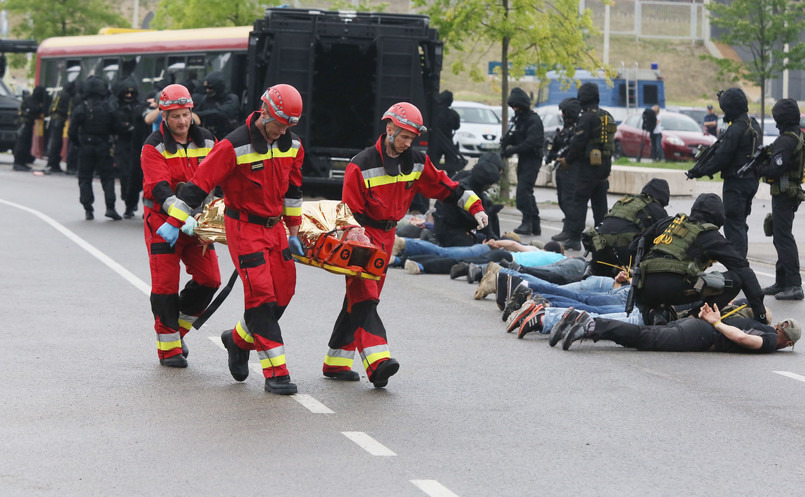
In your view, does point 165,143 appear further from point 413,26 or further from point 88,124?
point 413,26

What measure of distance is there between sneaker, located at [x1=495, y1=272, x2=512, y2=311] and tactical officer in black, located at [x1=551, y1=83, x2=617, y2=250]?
522 centimetres

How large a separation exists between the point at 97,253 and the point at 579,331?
23.8 feet

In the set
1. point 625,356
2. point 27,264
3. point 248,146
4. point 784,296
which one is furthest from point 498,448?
point 27,264

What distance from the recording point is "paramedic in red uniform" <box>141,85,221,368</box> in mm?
8617

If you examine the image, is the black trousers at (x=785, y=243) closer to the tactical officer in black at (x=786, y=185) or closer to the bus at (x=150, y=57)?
the tactical officer in black at (x=786, y=185)

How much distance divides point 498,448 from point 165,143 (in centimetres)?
340

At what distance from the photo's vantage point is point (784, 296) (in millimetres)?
12625

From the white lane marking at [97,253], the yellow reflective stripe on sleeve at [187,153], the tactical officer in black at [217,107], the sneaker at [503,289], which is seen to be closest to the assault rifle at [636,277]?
the sneaker at [503,289]

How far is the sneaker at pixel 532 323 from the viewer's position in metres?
10.0

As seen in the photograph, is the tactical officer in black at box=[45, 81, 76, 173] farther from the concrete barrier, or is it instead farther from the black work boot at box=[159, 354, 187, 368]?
the black work boot at box=[159, 354, 187, 368]

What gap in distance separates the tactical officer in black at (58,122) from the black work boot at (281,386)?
19.9m

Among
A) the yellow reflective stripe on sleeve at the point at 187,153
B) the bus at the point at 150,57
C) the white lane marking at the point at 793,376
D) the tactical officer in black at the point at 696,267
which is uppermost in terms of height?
the bus at the point at 150,57

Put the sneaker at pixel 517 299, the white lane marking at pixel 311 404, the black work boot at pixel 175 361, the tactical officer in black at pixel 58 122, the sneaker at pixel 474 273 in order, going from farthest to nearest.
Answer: the tactical officer in black at pixel 58 122 → the sneaker at pixel 474 273 → the sneaker at pixel 517 299 → the black work boot at pixel 175 361 → the white lane marking at pixel 311 404

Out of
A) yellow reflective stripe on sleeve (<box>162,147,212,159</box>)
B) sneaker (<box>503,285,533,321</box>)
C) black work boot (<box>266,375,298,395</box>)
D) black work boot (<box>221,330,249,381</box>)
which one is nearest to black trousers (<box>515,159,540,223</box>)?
sneaker (<box>503,285,533,321</box>)
